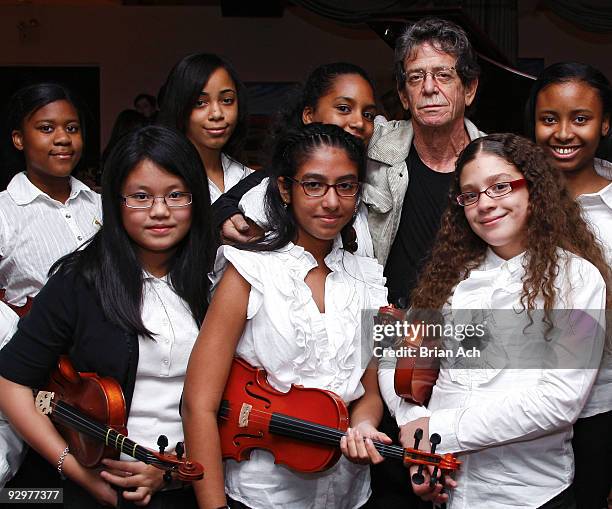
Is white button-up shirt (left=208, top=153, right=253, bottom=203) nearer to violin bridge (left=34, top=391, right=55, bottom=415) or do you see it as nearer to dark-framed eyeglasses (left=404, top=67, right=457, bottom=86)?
dark-framed eyeglasses (left=404, top=67, right=457, bottom=86)

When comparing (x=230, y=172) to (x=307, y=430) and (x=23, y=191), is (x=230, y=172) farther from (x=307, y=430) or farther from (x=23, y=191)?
(x=307, y=430)

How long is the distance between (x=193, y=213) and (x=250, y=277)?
306 mm

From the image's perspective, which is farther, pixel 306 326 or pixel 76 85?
pixel 76 85

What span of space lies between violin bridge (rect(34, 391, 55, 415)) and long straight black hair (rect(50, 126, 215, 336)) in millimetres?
275

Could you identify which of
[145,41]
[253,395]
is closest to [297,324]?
[253,395]

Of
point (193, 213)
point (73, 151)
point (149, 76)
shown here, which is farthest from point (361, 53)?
point (193, 213)

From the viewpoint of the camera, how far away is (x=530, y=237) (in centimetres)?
221

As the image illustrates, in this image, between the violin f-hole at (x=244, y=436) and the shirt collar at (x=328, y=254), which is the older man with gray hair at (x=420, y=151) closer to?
the shirt collar at (x=328, y=254)

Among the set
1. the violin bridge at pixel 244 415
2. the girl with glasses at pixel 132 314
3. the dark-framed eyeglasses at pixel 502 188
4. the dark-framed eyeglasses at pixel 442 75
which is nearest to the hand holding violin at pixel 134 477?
the girl with glasses at pixel 132 314

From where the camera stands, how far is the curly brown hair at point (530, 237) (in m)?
2.15

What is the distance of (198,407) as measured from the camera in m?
2.19

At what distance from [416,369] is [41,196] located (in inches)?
59.5

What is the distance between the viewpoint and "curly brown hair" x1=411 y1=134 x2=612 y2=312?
2.15 m

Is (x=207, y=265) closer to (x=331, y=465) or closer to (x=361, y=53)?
(x=331, y=465)
